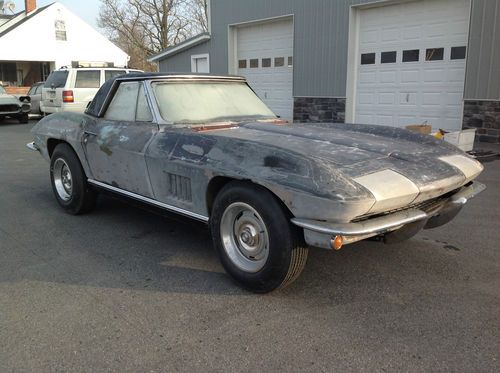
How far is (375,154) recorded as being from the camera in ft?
11.4

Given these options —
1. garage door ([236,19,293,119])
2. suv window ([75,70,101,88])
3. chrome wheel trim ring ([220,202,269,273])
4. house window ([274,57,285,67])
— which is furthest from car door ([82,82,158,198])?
suv window ([75,70,101,88])

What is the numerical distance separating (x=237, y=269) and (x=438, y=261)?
5.82 feet

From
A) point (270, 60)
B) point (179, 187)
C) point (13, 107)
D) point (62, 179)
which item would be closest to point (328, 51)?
point (270, 60)

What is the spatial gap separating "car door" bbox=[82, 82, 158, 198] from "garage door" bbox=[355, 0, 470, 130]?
8.48 m

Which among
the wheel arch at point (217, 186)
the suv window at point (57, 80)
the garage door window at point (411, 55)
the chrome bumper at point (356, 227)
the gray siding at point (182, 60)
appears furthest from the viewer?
the gray siding at point (182, 60)

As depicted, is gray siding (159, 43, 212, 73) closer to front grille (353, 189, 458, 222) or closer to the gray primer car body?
the gray primer car body

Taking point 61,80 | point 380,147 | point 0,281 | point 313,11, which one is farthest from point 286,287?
point 61,80

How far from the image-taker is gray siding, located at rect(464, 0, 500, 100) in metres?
9.78

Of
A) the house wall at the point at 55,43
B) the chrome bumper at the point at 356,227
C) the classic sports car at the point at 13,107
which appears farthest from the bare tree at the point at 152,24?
the chrome bumper at the point at 356,227

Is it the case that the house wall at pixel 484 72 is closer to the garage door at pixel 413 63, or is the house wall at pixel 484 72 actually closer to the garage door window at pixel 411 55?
the garage door at pixel 413 63

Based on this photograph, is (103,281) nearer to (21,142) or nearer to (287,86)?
(21,142)

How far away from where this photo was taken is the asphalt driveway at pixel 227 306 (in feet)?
8.73

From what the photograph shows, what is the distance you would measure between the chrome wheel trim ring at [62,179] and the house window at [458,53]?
8928mm

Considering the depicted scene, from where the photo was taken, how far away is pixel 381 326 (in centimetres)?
298
